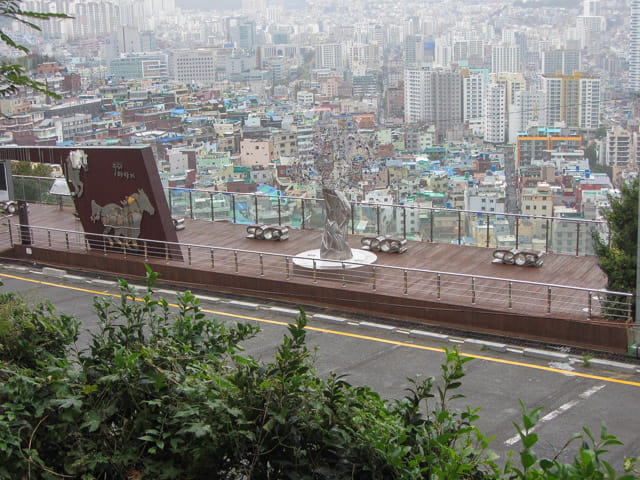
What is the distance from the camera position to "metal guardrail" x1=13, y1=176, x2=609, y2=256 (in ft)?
45.4

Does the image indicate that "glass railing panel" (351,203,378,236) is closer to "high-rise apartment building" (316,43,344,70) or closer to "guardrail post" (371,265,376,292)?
"guardrail post" (371,265,376,292)

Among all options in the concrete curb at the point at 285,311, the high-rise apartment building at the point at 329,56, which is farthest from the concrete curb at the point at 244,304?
the high-rise apartment building at the point at 329,56

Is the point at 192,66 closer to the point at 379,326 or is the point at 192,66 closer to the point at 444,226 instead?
the point at 444,226

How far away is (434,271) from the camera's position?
12.5m

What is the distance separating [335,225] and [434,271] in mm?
1752

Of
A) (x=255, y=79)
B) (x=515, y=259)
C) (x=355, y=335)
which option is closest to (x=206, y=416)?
(x=355, y=335)

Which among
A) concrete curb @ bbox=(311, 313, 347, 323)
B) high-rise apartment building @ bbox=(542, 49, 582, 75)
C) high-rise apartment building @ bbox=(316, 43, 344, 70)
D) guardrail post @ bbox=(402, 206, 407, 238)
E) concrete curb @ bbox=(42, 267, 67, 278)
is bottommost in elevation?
concrete curb @ bbox=(311, 313, 347, 323)

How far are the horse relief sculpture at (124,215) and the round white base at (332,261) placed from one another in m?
2.66

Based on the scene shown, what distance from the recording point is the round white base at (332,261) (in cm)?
1311

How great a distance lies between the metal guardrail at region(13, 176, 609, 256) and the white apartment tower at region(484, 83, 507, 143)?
31.7 metres

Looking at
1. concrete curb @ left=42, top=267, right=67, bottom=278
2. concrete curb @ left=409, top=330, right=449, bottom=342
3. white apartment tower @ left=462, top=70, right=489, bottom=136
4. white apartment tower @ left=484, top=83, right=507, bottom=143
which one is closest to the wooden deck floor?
concrete curb @ left=409, top=330, right=449, bottom=342

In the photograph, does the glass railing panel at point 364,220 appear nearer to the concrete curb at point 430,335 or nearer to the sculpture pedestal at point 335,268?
the sculpture pedestal at point 335,268

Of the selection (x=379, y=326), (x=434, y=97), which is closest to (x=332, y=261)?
(x=379, y=326)

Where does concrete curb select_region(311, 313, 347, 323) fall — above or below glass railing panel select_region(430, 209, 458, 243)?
below
